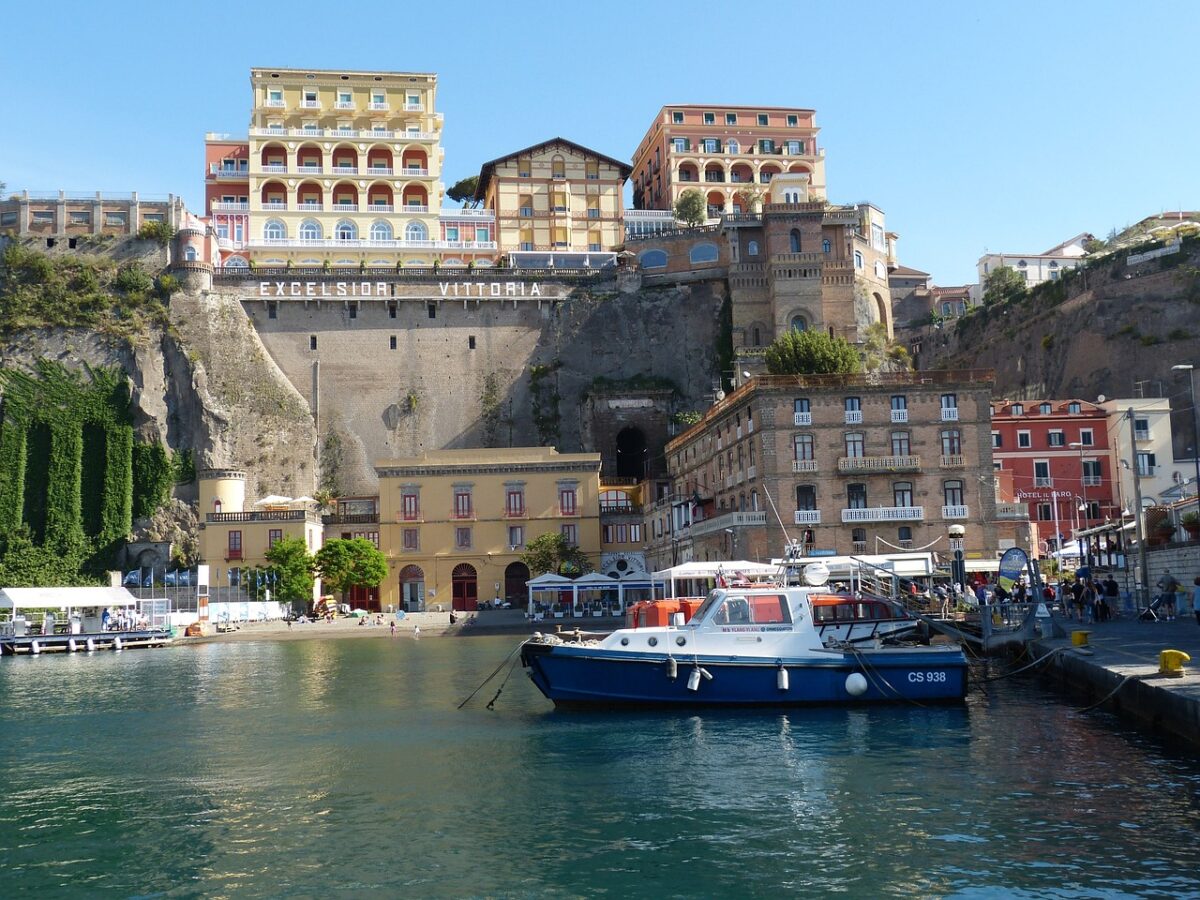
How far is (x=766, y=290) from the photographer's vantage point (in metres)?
77.8

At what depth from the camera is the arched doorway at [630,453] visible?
3066 inches

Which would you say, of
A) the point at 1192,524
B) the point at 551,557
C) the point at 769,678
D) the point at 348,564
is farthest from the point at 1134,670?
the point at 348,564

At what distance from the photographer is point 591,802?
688 inches

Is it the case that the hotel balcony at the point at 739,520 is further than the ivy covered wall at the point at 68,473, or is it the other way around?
the ivy covered wall at the point at 68,473

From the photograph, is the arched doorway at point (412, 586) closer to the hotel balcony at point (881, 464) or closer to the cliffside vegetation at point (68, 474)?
the cliffside vegetation at point (68, 474)

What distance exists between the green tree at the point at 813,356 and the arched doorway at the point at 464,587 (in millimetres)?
20362

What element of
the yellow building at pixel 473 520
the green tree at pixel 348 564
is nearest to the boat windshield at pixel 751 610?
the green tree at pixel 348 564

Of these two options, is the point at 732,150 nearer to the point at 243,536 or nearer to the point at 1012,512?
→ the point at 243,536

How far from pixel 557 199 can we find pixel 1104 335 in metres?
39.7

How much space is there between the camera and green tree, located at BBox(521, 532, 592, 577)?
64.1 metres

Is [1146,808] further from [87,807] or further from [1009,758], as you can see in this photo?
[87,807]

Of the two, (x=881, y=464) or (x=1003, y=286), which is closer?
(x=881, y=464)

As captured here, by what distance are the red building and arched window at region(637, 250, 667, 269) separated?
26.9 m

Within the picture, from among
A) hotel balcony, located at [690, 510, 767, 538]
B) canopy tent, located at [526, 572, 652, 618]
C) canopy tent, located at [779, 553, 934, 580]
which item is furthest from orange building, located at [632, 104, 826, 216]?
canopy tent, located at [779, 553, 934, 580]
